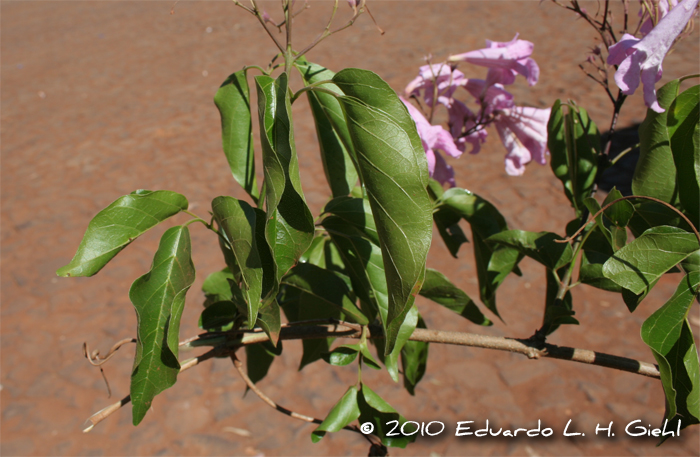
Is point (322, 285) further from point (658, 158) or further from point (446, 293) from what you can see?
point (658, 158)

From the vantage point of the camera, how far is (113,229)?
519mm

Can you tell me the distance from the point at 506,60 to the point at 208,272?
2.39 m

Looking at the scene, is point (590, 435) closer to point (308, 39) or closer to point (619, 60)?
point (619, 60)

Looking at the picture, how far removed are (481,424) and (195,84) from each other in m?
4.28

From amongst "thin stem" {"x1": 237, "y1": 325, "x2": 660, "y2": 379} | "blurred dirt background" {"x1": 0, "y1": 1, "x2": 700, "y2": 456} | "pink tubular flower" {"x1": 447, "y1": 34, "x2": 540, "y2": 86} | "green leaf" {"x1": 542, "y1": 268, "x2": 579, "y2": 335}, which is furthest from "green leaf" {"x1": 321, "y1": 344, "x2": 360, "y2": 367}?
"blurred dirt background" {"x1": 0, "y1": 1, "x2": 700, "y2": 456}

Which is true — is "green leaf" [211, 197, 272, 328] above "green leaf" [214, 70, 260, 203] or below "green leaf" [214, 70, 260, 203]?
below

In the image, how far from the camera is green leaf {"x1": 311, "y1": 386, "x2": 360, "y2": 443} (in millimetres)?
608

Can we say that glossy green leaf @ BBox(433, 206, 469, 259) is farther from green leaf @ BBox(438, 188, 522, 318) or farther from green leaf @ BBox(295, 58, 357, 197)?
green leaf @ BBox(295, 58, 357, 197)

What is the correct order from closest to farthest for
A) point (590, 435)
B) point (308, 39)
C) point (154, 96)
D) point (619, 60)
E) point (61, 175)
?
point (619, 60), point (590, 435), point (61, 175), point (154, 96), point (308, 39)

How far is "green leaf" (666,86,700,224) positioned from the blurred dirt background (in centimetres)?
128

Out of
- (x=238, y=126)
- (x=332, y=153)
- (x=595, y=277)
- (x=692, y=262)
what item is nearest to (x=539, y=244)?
(x=595, y=277)

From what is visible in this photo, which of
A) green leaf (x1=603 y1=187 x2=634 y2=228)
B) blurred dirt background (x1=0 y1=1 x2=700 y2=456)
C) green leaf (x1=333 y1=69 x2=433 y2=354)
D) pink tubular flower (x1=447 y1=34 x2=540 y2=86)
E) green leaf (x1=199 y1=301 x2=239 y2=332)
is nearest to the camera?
green leaf (x1=333 y1=69 x2=433 y2=354)

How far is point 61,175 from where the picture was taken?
12.7 ft

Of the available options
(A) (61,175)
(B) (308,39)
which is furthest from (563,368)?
(B) (308,39)
